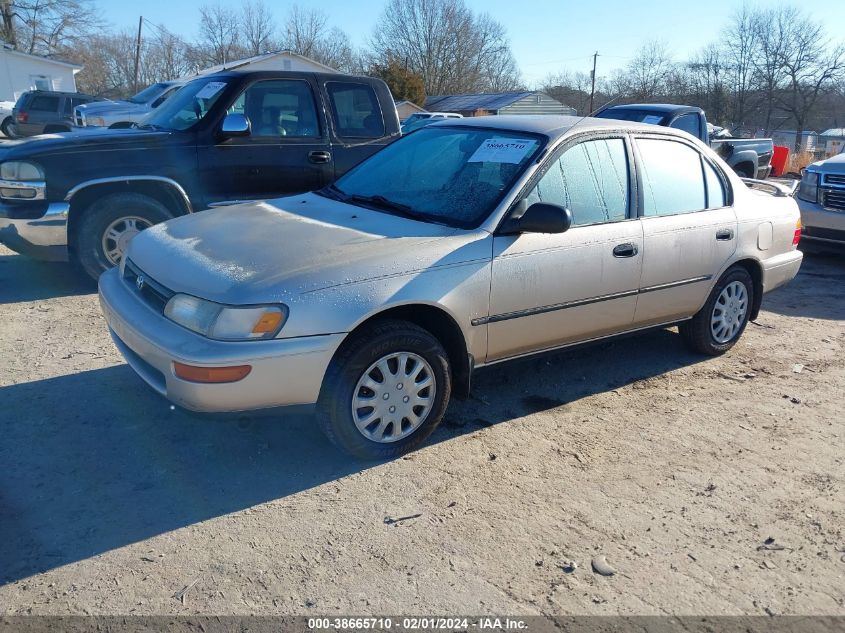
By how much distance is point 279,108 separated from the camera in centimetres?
659

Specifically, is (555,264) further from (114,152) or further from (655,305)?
(114,152)

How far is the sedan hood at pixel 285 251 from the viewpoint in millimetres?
3199

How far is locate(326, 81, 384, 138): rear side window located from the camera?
6812 mm

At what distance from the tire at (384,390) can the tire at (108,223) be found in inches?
139

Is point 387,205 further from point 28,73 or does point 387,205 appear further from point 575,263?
point 28,73

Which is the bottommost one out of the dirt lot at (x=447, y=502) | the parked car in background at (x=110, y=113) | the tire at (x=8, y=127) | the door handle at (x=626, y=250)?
the dirt lot at (x=447, y=502)

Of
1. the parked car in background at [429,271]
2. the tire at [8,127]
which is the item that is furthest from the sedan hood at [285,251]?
the tire at [8,127]

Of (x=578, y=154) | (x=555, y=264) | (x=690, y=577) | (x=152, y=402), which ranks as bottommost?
(x=690, y=577)

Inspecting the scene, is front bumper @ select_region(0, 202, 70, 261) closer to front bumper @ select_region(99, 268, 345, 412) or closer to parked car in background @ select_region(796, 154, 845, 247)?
front bumper @ select_region(99, 268, 345, 412)

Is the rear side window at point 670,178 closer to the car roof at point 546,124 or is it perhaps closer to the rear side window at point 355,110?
the car roof at point 546,124

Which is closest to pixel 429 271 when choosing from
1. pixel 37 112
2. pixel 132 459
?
pixel 132 459

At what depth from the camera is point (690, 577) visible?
2.80m

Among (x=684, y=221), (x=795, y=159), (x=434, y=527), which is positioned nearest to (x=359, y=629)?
(x=434, y=527)

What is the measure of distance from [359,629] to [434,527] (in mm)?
677
